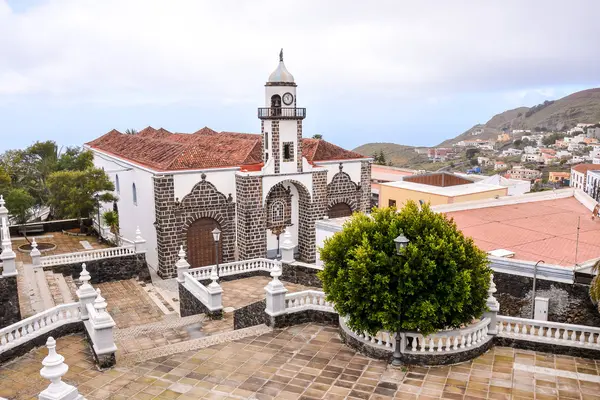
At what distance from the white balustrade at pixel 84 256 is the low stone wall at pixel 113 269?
152 millimetres

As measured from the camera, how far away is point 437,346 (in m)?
10.8

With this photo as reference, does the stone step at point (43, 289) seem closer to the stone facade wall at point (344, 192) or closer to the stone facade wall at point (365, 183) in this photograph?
the stone facade wall at point (344, 192)

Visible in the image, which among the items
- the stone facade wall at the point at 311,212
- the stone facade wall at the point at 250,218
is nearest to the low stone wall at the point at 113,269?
the stone facade wall at the point at 250,218

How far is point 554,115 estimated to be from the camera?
15162 centimetres

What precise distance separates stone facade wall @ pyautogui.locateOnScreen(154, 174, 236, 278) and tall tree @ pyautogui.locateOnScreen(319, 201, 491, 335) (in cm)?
1554

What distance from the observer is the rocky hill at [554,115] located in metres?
140

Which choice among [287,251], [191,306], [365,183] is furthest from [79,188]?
[365,183]

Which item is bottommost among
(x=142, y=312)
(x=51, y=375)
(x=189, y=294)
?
(x=142, y=312)

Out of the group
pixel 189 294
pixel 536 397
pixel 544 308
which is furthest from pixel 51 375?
pixel 544 308

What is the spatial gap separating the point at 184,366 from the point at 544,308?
941cm

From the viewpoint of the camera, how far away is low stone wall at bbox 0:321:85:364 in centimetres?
1126

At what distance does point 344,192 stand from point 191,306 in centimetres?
1459

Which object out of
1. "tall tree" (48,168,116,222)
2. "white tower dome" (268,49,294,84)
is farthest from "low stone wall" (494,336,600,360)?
"tall tree" (48,168,116,222)

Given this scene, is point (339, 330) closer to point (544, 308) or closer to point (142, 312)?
point (544, 308)
